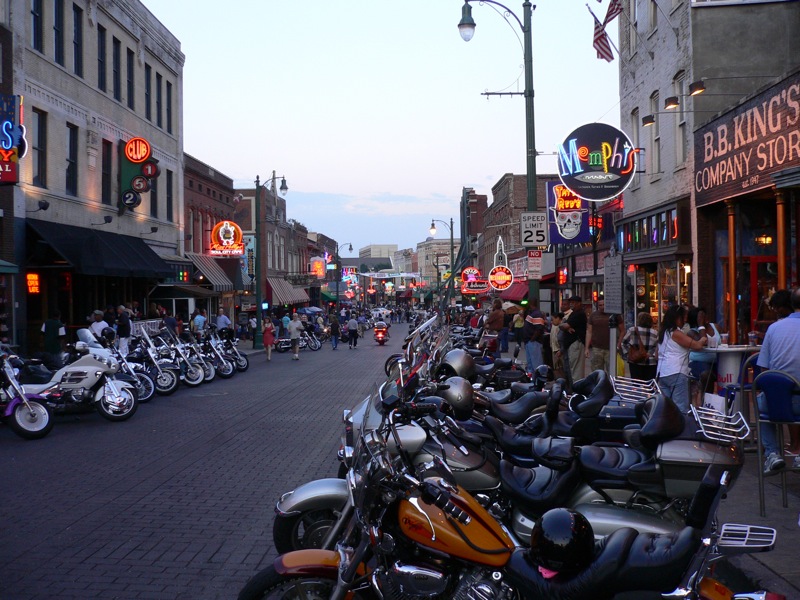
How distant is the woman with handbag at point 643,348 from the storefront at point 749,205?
116 inches

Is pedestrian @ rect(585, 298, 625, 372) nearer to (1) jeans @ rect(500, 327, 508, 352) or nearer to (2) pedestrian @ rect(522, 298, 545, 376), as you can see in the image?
(2) pedestrian @ rect(522, 298, 545, 376)

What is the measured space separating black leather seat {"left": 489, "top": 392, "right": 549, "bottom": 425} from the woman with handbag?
5242 mm

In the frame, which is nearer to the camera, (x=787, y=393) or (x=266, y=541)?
(x=266, y=541)

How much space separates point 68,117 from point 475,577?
82.0 ft

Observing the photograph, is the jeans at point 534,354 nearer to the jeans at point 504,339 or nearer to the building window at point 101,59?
the jeans at point 504,339

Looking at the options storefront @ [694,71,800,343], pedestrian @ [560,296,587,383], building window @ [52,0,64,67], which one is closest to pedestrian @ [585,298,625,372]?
pedestrian @ [560,296,587,383]

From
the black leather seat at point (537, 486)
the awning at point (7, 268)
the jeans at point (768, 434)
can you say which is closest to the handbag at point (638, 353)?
the jeans at point (768, 434)

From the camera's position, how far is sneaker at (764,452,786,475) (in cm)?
690

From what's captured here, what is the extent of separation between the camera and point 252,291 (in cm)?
5578

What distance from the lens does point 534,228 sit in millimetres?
16750

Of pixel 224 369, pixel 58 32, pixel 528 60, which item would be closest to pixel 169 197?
pixel 58 32

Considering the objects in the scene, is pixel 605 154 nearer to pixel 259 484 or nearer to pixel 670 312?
pixel 670 312

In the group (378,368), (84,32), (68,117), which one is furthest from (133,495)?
(84,32)

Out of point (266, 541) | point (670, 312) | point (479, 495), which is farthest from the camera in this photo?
point (670, 312)
